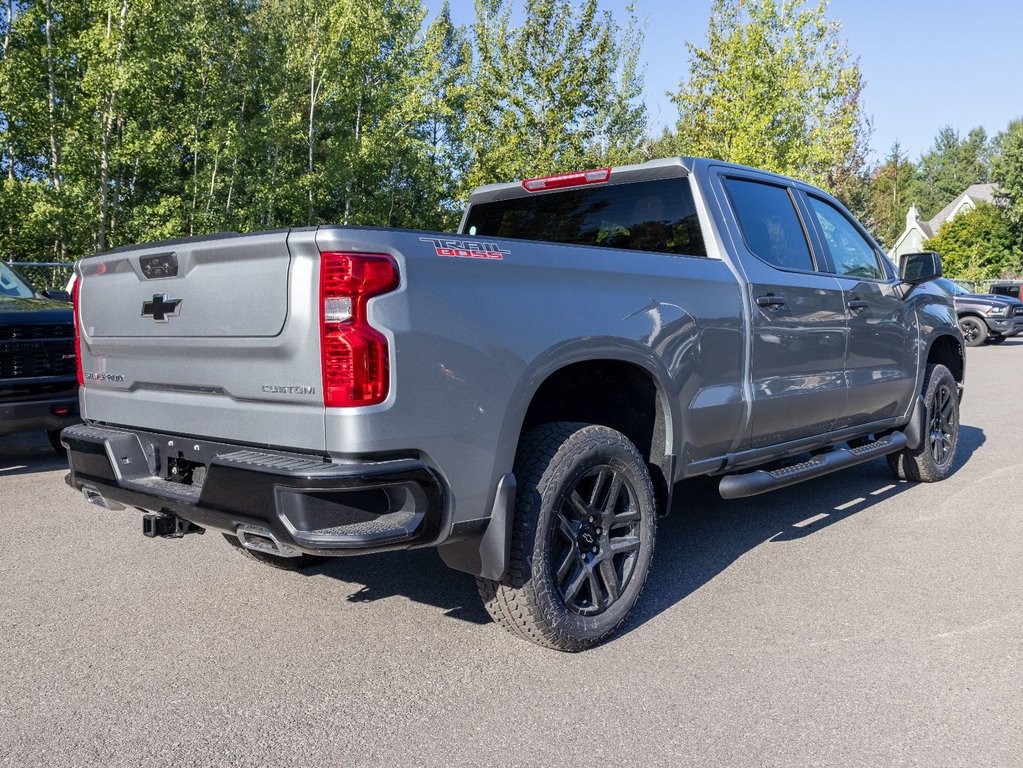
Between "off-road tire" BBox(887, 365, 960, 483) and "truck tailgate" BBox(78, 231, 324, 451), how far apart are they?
4888 millimetres

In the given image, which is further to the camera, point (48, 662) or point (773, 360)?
point (773, 360)

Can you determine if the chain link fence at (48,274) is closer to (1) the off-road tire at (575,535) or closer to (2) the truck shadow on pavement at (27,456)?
(2) the truck shadow on pavement at (27,456)

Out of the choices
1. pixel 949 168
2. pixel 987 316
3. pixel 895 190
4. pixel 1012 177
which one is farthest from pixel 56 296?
pixel 949 168

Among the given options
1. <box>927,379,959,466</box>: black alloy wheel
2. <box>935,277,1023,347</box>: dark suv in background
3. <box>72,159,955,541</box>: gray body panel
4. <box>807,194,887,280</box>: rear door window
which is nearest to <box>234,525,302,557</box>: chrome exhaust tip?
<box>72,159,955,541</box>: gray body panel

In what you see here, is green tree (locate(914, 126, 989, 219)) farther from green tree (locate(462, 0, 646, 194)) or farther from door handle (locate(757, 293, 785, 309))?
door handle (locate(757, 293, 785, 309))

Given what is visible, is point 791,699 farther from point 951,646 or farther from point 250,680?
point 250,680

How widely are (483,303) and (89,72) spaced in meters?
17.7

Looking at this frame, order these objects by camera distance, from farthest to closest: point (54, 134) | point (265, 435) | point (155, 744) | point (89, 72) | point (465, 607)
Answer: point (54, 134)
point (89, 72)
point (465, 607)
point (265, 435)
point (155, 744)

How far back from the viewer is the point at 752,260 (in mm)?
4312

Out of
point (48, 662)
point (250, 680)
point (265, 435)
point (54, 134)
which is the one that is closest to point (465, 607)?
point (250, 680)

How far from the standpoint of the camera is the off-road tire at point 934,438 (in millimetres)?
6094

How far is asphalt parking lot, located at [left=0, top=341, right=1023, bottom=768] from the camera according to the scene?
2584 millimetres

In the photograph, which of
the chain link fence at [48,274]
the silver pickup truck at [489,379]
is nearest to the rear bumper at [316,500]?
the silver pickup truck at [489,379]

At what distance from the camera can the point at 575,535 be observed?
130 inches
